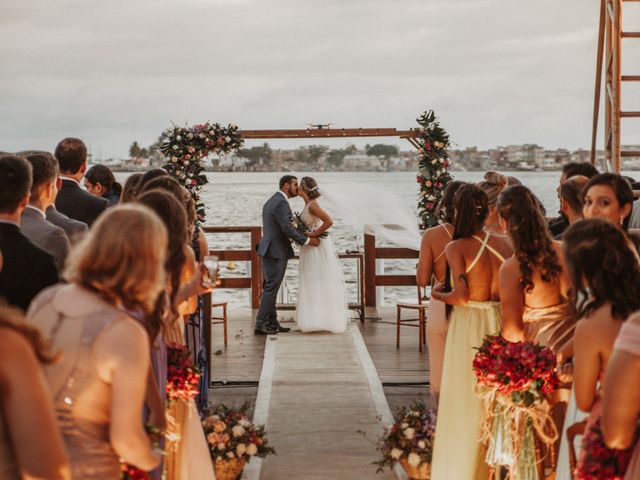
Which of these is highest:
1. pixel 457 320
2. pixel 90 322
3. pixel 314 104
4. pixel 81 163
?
pixel 314 104

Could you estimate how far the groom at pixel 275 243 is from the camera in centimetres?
935

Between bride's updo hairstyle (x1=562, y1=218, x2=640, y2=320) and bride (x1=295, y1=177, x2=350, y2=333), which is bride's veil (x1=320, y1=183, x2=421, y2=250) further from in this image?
bride's updo hairstyle (x1=562, y1=218, x2=640, y2=320)

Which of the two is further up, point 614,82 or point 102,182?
point 614,82

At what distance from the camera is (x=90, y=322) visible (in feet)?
7.22

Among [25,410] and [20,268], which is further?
[20,268]

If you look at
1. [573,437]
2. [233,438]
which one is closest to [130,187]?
[233,438]

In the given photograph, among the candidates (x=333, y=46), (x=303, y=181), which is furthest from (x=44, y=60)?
(x=333, y=46)

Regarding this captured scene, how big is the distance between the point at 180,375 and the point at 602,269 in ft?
5.69

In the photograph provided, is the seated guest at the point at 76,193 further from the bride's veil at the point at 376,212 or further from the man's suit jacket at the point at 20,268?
the bride's veil at the point at 376,212

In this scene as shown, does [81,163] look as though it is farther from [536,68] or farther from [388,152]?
[536,68]

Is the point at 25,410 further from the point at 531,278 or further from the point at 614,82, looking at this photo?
the point at 614,82

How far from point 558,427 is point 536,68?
12.0 m

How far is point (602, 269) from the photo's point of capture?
273 cm

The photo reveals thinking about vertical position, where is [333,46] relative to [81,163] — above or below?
above
